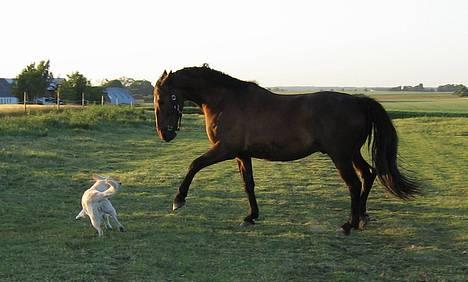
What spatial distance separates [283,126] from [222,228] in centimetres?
147

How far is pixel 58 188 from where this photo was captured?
1005 centimetres

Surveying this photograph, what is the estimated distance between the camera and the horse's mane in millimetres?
7539

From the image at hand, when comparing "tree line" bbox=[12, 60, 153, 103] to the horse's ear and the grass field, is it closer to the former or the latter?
the grass field

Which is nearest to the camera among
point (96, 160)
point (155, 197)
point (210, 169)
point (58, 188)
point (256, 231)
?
point (256, 231)

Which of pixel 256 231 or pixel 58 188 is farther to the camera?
pixel 58 188

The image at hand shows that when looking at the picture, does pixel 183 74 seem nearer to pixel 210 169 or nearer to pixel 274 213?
pixel 274 213

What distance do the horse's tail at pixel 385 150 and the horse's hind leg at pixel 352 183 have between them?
0.44 meters

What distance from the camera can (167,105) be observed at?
7.45 meters

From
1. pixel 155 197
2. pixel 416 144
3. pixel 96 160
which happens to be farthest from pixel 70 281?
pixel 416 144

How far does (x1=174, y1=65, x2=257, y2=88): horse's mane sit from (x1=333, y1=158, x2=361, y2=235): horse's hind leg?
5.29 feet

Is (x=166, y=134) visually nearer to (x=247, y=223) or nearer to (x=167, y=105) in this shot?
(x=167, y=105)

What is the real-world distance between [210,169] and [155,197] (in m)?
4.64

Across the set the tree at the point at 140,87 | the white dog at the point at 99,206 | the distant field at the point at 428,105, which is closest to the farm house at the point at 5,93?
the tree at the point at 140,87

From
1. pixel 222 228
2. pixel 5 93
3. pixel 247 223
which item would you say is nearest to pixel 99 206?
pixel 222 228
